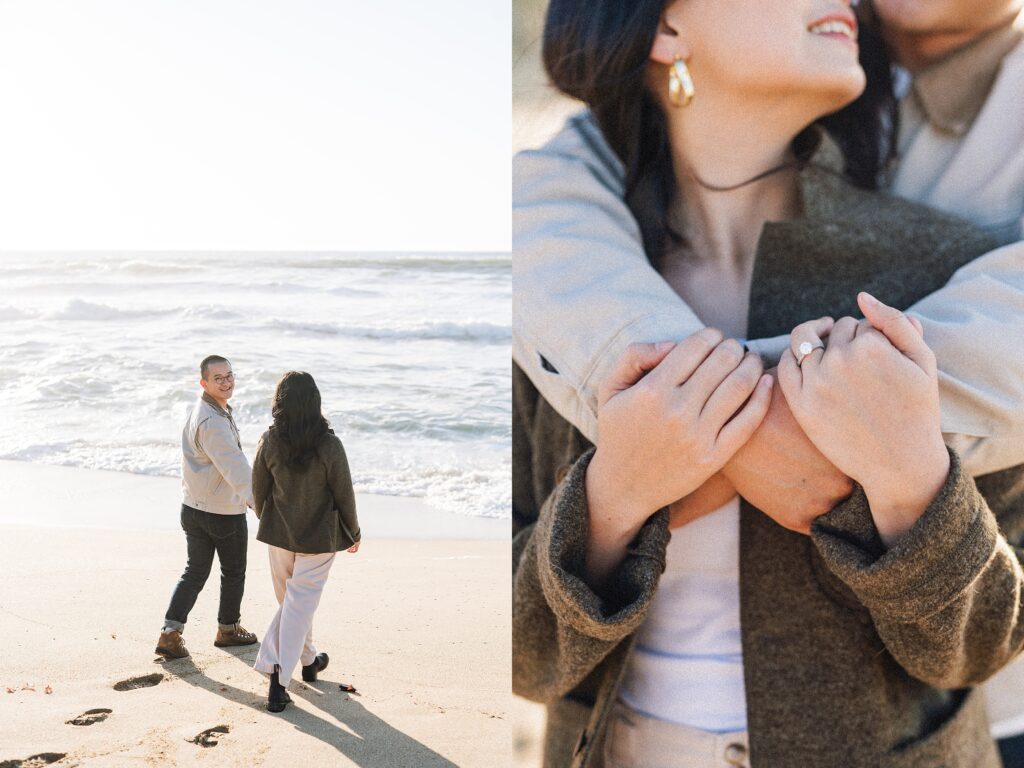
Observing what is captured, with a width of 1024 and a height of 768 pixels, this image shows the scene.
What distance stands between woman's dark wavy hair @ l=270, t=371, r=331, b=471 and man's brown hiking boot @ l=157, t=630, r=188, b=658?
0.99 meters

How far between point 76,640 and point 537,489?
10.3 feet

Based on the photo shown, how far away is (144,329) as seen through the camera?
10359mm

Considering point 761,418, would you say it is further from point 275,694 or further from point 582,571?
point 275,694

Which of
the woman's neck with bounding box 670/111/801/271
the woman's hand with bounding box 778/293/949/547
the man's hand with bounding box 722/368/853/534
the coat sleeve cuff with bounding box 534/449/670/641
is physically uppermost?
the woman's neck with bounding box 670/111/801/271

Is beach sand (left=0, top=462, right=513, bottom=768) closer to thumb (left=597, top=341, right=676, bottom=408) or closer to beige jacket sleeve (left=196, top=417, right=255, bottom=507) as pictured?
beige jacket sleeve (left=196, top=417, right=255, bottom=507)

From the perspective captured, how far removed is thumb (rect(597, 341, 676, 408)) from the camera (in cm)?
142

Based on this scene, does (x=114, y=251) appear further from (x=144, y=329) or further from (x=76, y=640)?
(x=76, y=640)

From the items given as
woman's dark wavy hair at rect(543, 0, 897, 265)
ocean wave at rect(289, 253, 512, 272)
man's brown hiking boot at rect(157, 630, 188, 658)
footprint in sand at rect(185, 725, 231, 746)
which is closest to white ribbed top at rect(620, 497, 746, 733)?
woman's dark wavy hair at rect(543, 0, 897, 265)

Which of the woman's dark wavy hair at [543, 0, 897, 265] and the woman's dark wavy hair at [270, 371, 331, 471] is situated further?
the woman's dark wavy hair at [270, 371, 331, 471]

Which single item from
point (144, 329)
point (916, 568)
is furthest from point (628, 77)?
point (144, 329)

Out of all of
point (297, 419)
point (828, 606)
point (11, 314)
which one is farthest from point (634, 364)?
point (11, 314)

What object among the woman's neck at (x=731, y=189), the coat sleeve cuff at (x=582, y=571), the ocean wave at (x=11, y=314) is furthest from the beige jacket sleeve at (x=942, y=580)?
the ocean wave at (x=11, y=314)

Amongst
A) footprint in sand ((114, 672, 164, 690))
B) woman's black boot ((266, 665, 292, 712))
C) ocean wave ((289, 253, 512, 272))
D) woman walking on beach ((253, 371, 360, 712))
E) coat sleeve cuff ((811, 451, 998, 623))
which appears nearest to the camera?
coat sleeve cuff ((811, 451, 998, 623))

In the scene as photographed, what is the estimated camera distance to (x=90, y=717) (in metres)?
3.42
